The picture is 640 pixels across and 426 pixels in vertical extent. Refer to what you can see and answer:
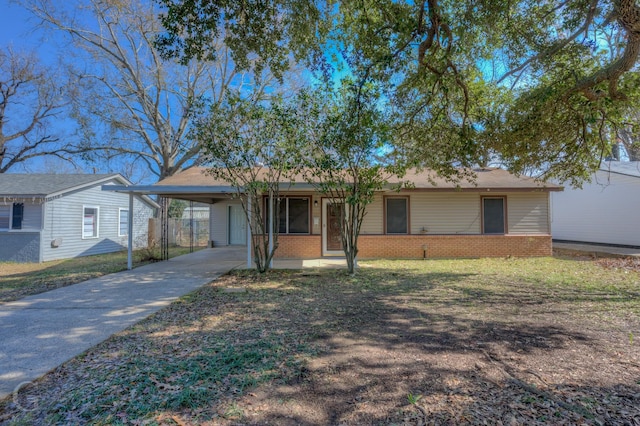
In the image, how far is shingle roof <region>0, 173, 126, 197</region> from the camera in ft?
41.1

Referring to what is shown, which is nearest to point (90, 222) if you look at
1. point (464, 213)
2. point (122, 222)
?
point (122, 222)

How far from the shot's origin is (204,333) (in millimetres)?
4480

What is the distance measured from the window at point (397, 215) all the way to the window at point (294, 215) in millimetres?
3014

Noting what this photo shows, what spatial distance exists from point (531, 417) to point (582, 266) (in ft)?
32.1

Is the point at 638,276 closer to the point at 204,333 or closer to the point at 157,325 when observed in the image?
the point at 204,333

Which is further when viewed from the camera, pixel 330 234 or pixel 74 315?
pixel 330 234

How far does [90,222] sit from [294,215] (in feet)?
31.4

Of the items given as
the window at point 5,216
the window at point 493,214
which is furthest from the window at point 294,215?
the window at point 5,216

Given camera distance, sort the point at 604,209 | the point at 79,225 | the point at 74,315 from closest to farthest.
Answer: the point at 74,315 < the point at 79,225 < the point at 604,209

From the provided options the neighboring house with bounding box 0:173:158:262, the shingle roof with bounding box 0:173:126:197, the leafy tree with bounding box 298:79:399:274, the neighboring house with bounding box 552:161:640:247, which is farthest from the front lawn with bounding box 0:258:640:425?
the neighboring house with bounding box 552:161:640:247

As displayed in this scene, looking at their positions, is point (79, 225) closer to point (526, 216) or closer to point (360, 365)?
point (360, 365)

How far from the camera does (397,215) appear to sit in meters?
12.7

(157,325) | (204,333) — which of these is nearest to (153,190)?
(157,325)

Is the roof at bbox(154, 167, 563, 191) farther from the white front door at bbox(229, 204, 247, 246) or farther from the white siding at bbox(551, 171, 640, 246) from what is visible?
the white front door at bbox(229, 204, 247, 246)
